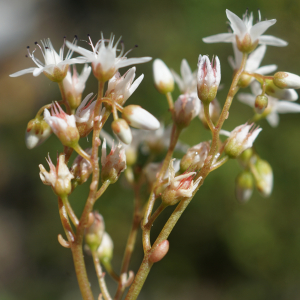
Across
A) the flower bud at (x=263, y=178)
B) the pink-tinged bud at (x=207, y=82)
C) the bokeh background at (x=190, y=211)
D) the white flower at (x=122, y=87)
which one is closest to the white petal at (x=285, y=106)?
the flower bud at (x=263, y=178)

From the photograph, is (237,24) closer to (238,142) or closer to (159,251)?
(238,142)

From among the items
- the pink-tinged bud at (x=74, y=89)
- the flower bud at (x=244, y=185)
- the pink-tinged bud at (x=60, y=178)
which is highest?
the pink-tinged bud at (x=74, y=89)

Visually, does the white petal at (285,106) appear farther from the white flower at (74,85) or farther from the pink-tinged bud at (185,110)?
the white flower at (74,85)

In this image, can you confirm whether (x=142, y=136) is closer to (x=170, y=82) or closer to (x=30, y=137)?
(x=170, y=82)

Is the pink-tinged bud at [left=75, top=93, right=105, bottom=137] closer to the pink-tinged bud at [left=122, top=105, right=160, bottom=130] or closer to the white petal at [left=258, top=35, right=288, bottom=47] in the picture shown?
the pink-tinged bud at [left=122, top=105, right=160, bottom=130]

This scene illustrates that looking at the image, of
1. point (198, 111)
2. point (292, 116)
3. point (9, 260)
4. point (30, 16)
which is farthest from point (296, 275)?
point (30, 16)

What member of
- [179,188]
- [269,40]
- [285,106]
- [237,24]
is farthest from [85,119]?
[285,106]
